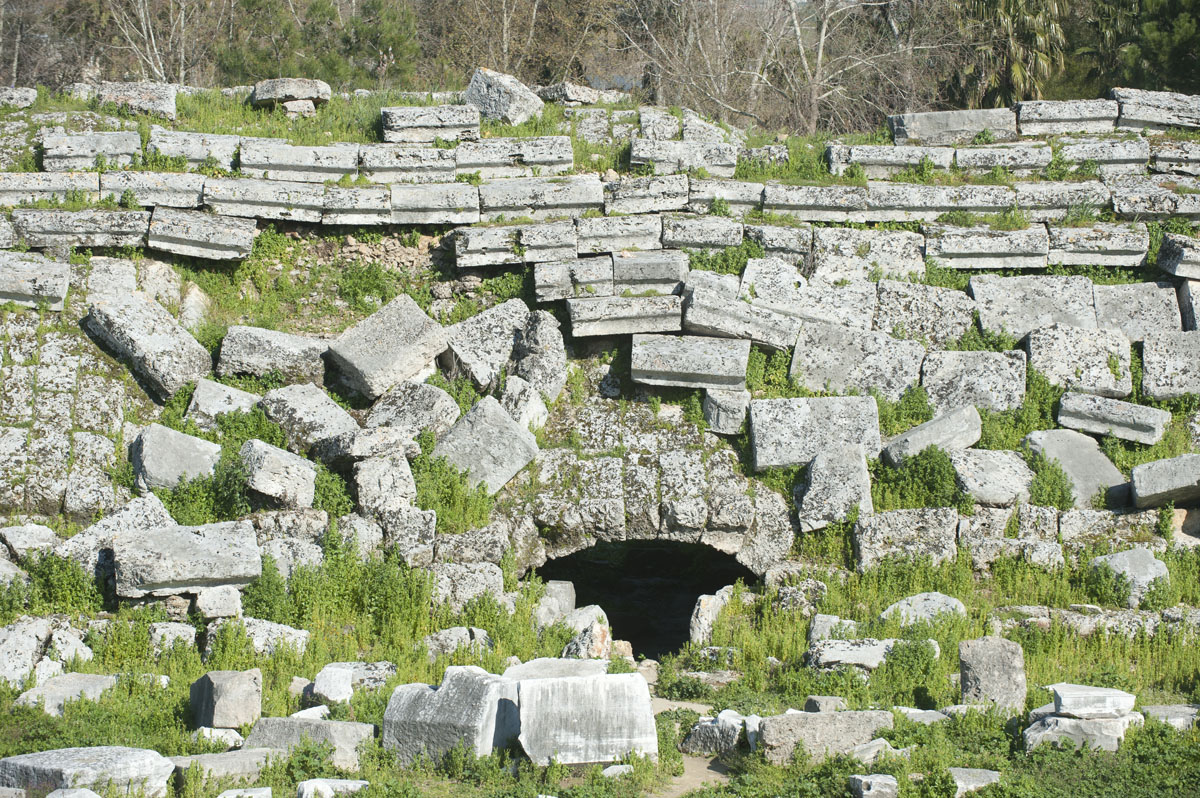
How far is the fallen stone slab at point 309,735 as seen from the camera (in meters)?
7.55

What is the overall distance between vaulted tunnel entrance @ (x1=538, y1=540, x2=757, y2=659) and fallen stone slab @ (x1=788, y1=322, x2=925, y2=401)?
2874 millimetres

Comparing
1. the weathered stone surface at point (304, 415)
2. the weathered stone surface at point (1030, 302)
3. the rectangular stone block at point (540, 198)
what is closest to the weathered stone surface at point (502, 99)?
the rectangular stone block at point (540, 198)

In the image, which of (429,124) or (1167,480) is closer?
(1167,480)

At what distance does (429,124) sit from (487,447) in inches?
168

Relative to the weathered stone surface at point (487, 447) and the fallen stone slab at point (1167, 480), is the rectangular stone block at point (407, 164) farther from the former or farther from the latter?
the fallen stone slab at point (1167, 480)

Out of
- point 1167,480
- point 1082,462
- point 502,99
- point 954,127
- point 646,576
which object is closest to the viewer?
point 1167,480

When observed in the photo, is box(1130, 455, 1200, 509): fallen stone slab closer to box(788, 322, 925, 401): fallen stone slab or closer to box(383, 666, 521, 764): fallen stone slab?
box(788, 322, 925, 401): fallen stone slab

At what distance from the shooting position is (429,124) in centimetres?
1355

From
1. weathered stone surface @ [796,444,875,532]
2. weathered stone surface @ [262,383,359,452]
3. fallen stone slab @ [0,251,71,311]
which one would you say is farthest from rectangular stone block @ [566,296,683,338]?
fallen stone slab @ [0,251,71,311]

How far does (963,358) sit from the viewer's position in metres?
12.2

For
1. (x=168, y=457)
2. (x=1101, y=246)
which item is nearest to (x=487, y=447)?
(x=168, y=457)

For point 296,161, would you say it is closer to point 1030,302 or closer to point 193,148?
point 193,148

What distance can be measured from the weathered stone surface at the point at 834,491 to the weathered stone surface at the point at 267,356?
5.00 m

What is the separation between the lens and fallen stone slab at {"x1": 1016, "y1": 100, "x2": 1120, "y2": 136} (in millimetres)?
14156
